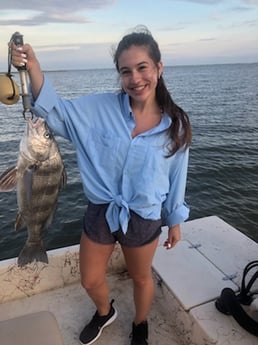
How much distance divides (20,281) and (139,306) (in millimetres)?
1302

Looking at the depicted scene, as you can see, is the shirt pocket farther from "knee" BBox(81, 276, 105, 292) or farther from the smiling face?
"knee" BBox(81, 276, 105, 292)

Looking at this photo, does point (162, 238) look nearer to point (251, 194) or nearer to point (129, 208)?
point (129, 208)

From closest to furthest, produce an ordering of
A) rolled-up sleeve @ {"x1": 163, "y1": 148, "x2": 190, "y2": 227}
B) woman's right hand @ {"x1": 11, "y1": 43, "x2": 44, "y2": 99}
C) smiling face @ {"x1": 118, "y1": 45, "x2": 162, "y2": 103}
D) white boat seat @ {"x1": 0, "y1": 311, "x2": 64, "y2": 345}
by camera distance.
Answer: woman's right hand @ {"x1": 11, "y1": 43, "x2": 44, "y2": 99}
white boat seat @ {"x1": 0, "y1": 311, "x2": 64, "y2": 345}
smiling face @ {"x1": 118, "y1": 45, "x2": 162, "y2": 103}
rolled-up sleeve @ {"x1": 163, "y1": 148, "x2": 190, "y2": 227}

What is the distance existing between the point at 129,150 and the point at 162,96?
0.51 m

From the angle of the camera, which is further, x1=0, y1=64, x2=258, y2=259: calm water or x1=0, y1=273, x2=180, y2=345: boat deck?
x1=0, y1=64, x2=258, y2=259: calm water

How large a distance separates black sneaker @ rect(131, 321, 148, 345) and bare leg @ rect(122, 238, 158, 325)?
44 millimetres

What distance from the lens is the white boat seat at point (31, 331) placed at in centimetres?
208

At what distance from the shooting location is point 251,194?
10.1m

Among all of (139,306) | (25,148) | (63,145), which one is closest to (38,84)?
(25,148)

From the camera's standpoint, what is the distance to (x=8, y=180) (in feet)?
7.14

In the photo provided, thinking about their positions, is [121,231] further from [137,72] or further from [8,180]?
[137,72]

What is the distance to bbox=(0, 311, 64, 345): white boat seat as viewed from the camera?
2080 mm

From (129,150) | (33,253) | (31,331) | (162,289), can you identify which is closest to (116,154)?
(129,150)

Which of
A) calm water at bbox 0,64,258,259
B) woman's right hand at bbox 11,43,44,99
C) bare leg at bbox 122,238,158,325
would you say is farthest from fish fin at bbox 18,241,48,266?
calm water at bbox 0,64,258,259
